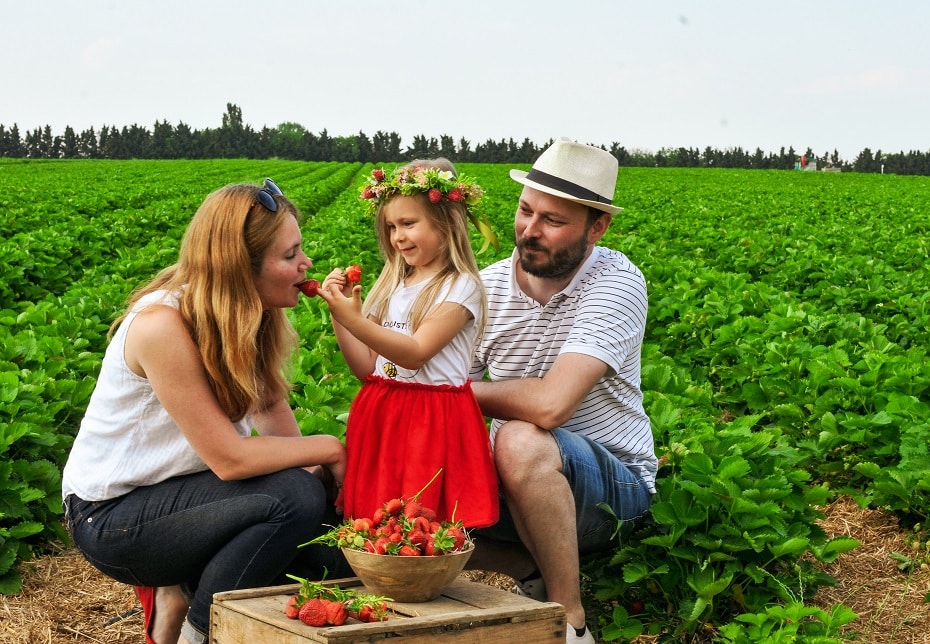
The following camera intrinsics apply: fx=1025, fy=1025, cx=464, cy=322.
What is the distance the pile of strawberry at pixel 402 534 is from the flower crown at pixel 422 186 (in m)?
0.90

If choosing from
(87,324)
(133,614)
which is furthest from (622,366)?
(87,324)

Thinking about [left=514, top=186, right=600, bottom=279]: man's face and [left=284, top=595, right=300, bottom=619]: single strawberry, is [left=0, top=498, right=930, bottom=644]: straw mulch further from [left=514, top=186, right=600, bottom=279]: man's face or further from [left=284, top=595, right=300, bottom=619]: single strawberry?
[left=284, top=595, right=300, bottom=619]: single strawberry

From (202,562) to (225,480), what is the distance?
0.26 meters

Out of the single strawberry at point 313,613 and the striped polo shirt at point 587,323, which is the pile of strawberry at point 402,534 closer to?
the single strawberry at point 313,613

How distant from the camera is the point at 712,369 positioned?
7160 mm

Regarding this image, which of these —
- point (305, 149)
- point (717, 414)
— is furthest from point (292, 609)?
point (305, 149)

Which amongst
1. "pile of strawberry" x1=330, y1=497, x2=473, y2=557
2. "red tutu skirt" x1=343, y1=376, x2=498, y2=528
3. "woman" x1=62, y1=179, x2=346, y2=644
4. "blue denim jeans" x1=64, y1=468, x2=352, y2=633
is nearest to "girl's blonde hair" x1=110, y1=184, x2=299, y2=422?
"woman" x1=62, y1=179, x2=346, y2=644

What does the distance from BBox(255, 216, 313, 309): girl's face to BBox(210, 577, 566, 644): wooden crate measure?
2.75 ft

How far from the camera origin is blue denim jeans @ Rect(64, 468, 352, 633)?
113 inches

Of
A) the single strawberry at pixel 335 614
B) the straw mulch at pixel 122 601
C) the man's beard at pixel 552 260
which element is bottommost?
the straw mulch at pixel 122 601

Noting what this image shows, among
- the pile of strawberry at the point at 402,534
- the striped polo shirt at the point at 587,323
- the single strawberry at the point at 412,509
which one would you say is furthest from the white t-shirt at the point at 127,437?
the striped polo shirt at the point at 587,323

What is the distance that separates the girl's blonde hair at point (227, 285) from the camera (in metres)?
2.85

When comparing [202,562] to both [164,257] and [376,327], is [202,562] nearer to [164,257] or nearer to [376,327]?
[376,327]

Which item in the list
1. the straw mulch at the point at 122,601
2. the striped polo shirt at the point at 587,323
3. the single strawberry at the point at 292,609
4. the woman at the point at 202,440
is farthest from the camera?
the straw mulch at the point at 122,601
